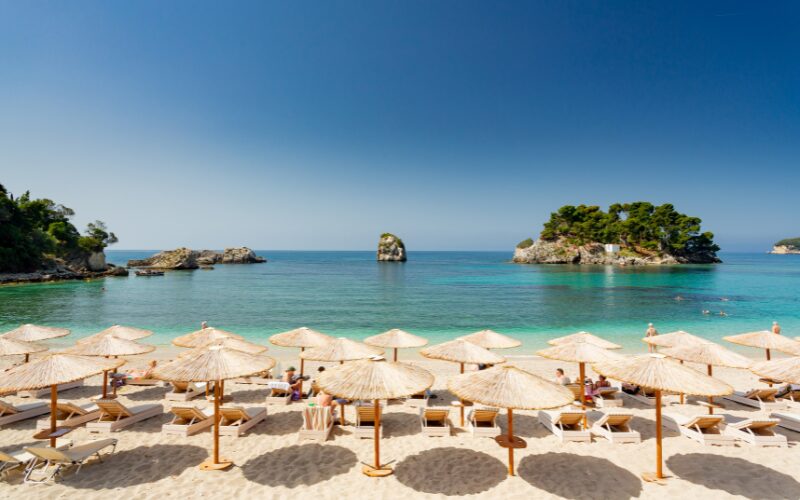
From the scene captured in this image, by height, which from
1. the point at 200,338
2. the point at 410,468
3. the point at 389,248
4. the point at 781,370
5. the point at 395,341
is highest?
the point at 389,248

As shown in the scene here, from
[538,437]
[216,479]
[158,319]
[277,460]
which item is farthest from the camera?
[158,319]

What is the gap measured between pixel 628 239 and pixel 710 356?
102 m

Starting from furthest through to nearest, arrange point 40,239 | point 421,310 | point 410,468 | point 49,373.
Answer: point 40,239, point 421,310, point 410,468, point 49,373

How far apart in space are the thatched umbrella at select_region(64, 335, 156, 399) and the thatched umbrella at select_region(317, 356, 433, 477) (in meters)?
6.95

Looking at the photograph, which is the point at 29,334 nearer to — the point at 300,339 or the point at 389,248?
the point at 300,339

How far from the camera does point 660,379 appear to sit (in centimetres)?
588

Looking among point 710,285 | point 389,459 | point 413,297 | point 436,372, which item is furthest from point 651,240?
point 389,459

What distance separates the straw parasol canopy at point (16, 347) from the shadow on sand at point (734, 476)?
52.2ft

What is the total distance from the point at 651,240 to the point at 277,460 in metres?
111

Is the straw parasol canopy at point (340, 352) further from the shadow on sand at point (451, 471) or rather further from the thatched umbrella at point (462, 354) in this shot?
the shadow on sand at point (451, 471)

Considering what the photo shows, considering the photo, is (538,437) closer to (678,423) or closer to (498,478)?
(498,478)

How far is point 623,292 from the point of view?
40656mm

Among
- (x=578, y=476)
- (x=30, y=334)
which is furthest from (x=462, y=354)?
(x=30, y=334)

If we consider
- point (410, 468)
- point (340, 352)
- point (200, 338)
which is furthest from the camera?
point (200, 338)
